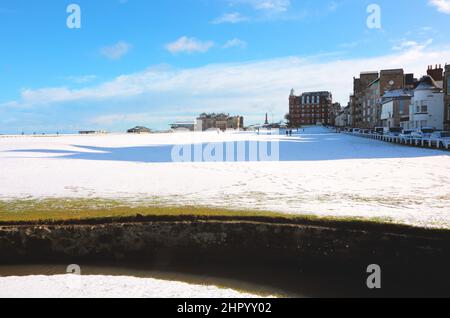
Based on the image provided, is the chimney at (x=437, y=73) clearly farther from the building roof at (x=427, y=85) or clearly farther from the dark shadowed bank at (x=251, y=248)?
the dark shadowed bank at (x=251, y=248)

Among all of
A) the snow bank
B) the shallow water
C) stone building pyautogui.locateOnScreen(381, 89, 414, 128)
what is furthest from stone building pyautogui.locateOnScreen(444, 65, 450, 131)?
the snow bank

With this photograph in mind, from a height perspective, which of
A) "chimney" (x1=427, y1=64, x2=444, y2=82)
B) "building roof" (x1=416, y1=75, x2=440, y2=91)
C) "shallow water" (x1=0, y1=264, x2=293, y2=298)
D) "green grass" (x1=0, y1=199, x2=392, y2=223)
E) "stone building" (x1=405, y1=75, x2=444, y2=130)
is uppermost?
"chimney" (x1=427, y1=64, x2=444, y2=82)

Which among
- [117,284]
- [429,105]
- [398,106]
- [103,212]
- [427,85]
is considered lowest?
[117,284]

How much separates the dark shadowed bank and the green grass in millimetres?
146

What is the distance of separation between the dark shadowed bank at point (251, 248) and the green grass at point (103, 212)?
0.15 m

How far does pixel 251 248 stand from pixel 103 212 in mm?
3794

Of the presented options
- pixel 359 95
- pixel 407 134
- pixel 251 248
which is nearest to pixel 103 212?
pixel 251 248

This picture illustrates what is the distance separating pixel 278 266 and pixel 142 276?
9.40 ft

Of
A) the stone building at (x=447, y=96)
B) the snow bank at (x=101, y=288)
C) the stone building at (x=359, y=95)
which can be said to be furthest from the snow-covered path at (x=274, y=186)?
the stone building at (x=359, y=95)

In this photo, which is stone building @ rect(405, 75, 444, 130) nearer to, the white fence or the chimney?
the white fence

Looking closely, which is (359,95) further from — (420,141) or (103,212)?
(103,212)

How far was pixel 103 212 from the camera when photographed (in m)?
9.48

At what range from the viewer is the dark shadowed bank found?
7598mm

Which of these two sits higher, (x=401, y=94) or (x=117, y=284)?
(x=401, y=94)
